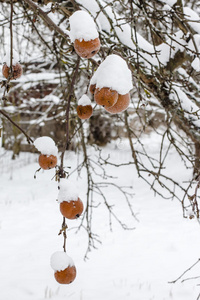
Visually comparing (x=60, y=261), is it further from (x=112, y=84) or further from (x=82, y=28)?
(x=82, y=28)

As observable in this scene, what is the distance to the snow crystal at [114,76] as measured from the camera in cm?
76

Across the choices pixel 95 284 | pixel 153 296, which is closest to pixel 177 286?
pixel 153 296

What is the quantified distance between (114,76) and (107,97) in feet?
0.18

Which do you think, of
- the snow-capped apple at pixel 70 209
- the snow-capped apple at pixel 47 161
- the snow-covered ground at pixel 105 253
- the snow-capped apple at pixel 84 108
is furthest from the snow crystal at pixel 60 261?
the snow-covered ground at pixel 105 253

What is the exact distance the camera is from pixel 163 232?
4.41 m

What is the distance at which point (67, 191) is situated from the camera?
3.39 ft

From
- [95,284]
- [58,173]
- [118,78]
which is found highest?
[118,78]

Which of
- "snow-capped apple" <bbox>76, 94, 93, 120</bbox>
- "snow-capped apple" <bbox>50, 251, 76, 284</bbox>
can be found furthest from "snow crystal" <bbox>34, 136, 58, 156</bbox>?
"snow-capped apple" <bbox>50, 251, 76, 284</bbox>

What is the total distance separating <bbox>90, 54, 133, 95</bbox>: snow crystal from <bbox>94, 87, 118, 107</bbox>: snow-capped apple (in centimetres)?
1

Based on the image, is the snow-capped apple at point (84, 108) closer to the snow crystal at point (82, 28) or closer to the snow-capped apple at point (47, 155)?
the snow-capped apple at point (47, 155)

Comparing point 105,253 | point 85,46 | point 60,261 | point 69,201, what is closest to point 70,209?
point 69,201

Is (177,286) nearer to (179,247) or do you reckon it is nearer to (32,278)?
(179,247)

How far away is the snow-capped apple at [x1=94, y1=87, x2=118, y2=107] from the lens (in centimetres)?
76

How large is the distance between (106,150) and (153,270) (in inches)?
370
